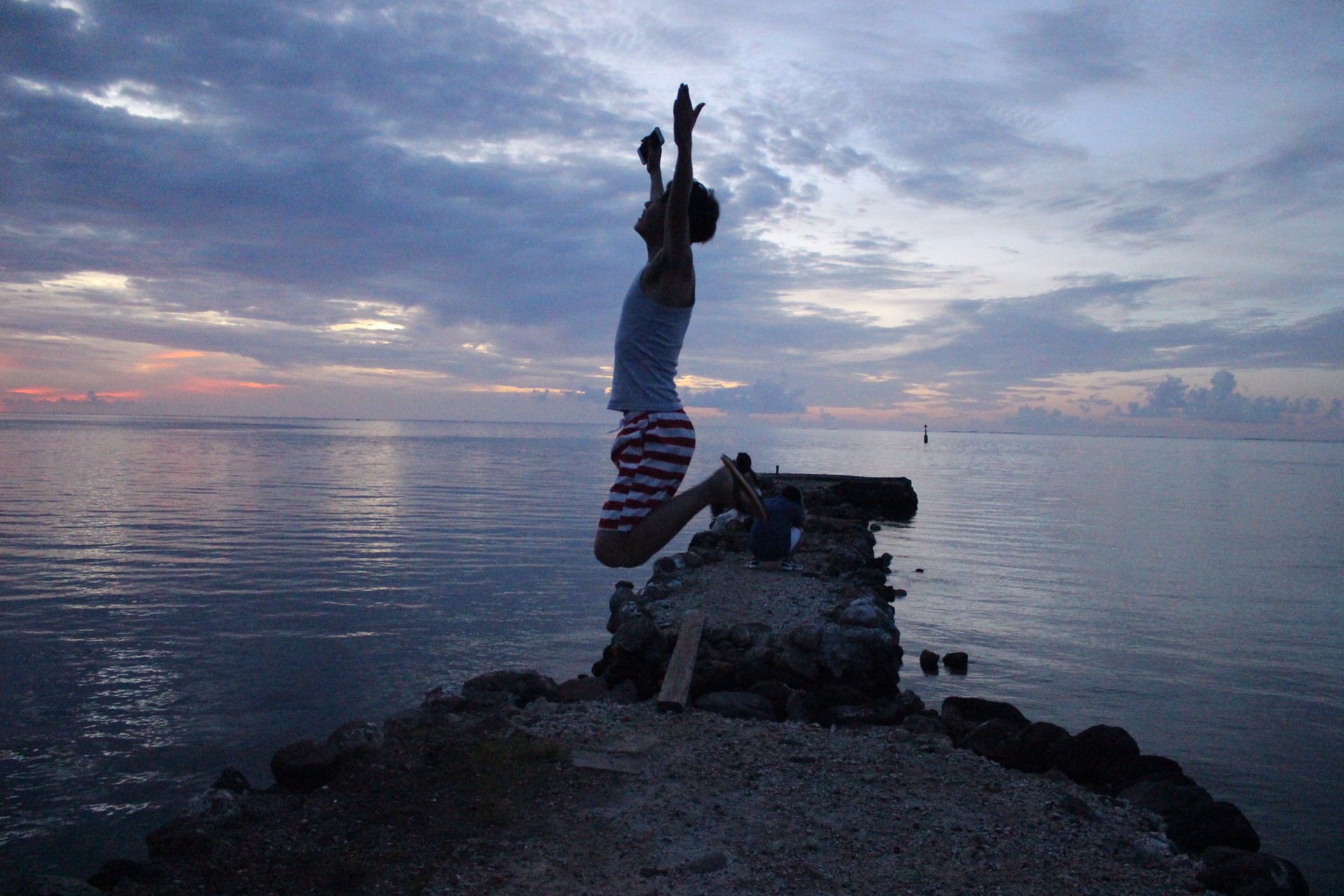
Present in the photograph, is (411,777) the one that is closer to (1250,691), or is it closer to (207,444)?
(1250,691)

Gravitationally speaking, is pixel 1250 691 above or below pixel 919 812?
below

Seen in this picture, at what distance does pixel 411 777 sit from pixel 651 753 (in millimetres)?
1833

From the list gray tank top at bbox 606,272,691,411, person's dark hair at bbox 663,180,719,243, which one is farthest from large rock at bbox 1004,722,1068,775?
person's dark hair at bbox 663,180,719,243

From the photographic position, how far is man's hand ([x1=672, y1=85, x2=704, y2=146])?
4.31 meters

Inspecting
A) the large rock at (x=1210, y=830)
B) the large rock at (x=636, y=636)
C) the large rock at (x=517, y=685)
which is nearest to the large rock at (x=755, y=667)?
the large rock at (x=636, y=636)

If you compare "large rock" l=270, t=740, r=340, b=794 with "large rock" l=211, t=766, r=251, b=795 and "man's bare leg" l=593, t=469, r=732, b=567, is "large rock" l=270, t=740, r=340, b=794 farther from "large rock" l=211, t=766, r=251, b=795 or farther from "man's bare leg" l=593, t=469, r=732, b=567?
"man's bare leg" l=593, t=469, r=732, b=567

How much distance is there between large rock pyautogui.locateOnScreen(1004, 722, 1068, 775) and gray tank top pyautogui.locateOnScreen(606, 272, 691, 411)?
522 cm

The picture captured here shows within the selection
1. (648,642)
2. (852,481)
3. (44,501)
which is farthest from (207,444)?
(648,642)

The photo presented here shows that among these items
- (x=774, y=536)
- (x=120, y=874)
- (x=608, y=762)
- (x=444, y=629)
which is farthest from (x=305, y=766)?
(x=774, y=536)

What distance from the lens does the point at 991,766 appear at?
715 centimetres

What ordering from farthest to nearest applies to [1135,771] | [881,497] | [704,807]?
1. [881,497]
2. [1135,771]
3. [704,807]

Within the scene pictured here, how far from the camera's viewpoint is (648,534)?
4848 mm

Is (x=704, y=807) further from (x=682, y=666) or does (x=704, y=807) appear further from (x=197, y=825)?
(x=197, y=825)

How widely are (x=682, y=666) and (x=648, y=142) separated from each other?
565 cm
